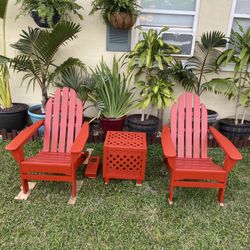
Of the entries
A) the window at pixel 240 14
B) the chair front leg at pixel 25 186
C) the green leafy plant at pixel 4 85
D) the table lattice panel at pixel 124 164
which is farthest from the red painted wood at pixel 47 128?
the window at pixel 240 14

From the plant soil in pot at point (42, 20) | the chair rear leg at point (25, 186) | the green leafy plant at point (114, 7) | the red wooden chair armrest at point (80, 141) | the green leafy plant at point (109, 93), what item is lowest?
the chair rear leg at point (25, 186)

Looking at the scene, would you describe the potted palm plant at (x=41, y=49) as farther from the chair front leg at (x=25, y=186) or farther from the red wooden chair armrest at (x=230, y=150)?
the red wooden chair armrest at (x=230, y=150)

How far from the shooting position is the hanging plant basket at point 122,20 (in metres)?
2.98

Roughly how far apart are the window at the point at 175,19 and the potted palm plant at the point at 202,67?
15cm

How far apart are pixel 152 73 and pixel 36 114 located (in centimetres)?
175

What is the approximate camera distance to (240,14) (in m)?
3.38

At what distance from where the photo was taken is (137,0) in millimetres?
3230

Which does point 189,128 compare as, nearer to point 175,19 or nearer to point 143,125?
point 143,125

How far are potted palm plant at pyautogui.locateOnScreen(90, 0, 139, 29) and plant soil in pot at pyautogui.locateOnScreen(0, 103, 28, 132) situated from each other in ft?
5.59

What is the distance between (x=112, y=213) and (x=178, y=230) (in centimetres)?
58

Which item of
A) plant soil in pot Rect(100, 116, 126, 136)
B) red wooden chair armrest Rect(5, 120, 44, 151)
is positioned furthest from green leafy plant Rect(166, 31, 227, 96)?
red wooden chair armrest Rect(5, 120, 44, 151)

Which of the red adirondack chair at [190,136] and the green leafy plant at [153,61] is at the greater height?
the green leafy plant at [153,61]

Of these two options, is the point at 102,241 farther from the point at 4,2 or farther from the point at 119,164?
the point at 4,2

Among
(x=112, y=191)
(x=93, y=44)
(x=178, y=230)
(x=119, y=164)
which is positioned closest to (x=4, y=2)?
(x=93, y=44)
